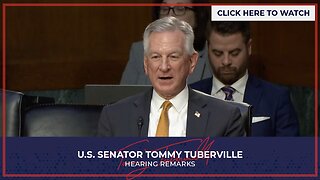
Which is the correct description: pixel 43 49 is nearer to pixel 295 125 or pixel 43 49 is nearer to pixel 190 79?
pixel 190 79

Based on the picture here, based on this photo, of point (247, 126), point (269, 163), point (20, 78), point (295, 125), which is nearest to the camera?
point (269, 163)

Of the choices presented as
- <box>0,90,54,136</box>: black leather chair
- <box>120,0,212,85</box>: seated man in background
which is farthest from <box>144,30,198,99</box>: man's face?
<box>120,0,212,85</box>: seated man in background

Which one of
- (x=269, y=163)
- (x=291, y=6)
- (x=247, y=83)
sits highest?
(x=291, y=6)

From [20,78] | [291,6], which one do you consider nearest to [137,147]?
[291,6]

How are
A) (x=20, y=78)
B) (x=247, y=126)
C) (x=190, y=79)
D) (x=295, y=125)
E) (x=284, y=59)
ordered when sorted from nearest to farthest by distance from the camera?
(x=247, y=126)
(x=295, y=125)
(x=190, y=79)
(x=20, y=78)
(x=284, y=59)

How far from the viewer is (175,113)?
1.40 metres

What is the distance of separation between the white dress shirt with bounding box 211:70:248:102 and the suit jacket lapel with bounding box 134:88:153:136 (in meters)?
0.37

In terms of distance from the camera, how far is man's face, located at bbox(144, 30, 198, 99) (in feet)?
4.51

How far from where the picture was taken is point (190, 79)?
206cm

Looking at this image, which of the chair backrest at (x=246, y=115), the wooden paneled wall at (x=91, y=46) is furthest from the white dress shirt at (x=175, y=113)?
the wooden paneled wall at (x=91, y=46)

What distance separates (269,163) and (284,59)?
2195mm

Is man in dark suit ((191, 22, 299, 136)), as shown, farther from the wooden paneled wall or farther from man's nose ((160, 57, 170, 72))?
the wooden paneled wall

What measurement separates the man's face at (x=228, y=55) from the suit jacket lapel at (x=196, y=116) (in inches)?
14.4

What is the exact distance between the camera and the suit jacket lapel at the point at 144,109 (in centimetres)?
137
